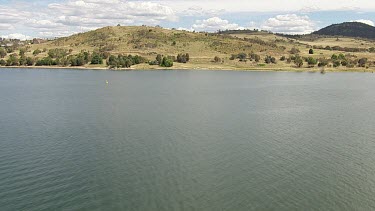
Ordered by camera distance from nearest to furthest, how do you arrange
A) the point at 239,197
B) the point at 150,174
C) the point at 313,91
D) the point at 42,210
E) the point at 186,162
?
1. the point at 42,210
2. the point at 239,197
3. the point at 150,174
4. the point at 186,162
5. the point at 313,91

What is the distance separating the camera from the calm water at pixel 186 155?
36500mm

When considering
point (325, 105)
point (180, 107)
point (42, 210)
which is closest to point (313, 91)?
point (325, 105)

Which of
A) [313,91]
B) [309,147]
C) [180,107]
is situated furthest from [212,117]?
[313,91]

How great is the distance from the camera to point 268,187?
3953cm

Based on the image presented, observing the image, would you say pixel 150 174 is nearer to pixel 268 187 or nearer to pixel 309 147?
pixel 268 187

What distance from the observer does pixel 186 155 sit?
163ft

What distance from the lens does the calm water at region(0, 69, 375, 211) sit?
36.5m

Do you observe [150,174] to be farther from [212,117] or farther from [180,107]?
[180,107]

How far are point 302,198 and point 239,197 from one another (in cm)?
611

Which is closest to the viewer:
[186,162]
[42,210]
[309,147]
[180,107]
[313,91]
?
[42,210]

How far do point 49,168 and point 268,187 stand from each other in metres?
24.3

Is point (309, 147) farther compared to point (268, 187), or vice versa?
point (309, 147)

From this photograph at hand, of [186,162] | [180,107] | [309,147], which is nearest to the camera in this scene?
[186,162]

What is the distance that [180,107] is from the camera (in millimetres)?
87188
